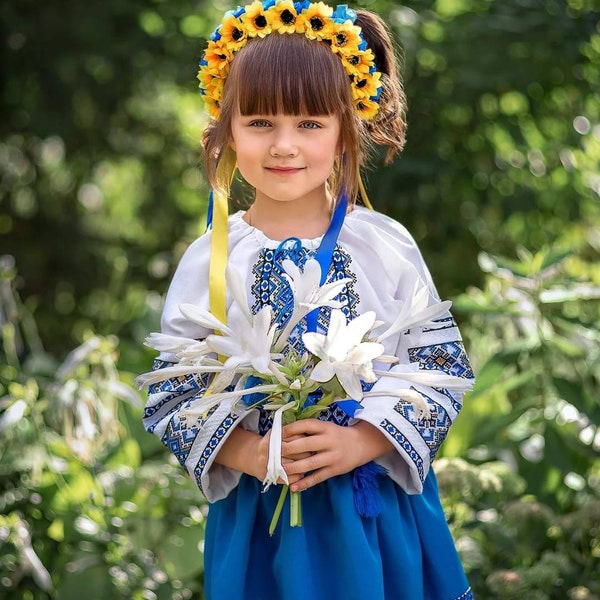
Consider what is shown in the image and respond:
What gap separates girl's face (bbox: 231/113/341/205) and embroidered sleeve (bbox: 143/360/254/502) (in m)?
0.35

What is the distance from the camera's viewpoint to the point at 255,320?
165cm

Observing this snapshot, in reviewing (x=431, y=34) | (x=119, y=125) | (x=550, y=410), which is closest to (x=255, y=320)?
(x=550, y=410)

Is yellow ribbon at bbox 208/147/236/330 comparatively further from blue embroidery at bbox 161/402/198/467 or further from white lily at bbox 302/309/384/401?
white lily at bbox 302/309/384/401

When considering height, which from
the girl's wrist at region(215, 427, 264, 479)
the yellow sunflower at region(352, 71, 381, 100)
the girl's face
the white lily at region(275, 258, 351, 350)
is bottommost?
the girl's wrist at region(215, 427, 264, 479)

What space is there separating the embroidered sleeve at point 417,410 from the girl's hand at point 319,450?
43mm

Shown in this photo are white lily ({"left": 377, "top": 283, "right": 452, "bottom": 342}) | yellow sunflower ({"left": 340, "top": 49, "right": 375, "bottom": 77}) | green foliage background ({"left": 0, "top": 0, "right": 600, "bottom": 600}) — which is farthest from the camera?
green foliage background ({"left": 0, "top": 0, "right": 600, "bottom": 600})

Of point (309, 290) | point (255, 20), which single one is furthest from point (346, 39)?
point (309, 290)

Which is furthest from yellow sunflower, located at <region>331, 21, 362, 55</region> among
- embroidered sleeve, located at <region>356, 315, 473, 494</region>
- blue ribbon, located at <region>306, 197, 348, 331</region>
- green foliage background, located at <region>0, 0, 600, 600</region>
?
green foliage background, located at <region>0, 0, 600, 600</region>

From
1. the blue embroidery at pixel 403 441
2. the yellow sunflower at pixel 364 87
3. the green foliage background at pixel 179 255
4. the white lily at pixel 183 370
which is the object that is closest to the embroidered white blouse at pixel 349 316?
the blue embroidery at pixel 403 441

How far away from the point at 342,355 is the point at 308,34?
54 centimetres

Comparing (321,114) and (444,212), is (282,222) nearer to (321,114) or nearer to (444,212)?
(321,114)

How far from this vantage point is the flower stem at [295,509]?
1.75m

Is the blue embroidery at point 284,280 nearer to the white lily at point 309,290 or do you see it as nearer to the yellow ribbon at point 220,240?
the yellow ribbon at point 220,240

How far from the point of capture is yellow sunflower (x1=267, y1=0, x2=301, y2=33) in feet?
5.94
